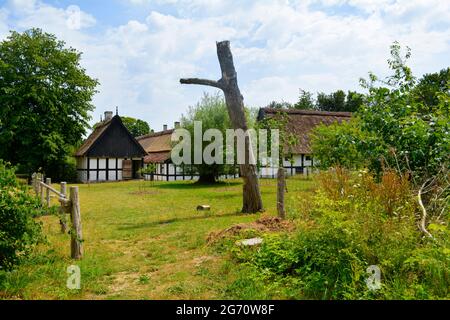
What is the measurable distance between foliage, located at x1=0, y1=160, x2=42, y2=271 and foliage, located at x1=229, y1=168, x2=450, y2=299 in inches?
103

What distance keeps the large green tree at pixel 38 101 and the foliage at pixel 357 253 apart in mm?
22701

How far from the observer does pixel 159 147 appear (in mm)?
34906

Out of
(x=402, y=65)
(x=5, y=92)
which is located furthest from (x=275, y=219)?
(x=5, y=92)

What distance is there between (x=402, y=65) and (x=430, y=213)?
5199 millimetres

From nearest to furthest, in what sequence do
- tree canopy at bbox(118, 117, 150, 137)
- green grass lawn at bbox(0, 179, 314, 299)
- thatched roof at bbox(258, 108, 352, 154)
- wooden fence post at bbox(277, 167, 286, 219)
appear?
green grass lawn at bbox(0, 179, 314, 299) < wooden fence post at bbox(277, 167, 286, 219) < thatched roof at bbox(258, 108, 352, 154) < tree canopy at bbox(118, 117, 150, 137)

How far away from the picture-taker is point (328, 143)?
42.5 feet

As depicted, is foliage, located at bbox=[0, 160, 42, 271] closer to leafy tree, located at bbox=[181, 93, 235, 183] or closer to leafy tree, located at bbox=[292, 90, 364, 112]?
leafy tree, located at bbox=[181, 93, 235, 183]

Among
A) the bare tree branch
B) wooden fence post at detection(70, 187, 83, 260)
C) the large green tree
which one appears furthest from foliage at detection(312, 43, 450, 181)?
the large green tree

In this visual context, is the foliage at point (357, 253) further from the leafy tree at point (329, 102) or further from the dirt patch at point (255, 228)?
the leafy tree at point (329, 102)

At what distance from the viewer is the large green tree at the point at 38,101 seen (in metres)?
23.9

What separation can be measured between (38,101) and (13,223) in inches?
877

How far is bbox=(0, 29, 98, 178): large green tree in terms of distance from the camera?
78.4 feet

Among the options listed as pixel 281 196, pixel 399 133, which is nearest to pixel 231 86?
pixel 281 196

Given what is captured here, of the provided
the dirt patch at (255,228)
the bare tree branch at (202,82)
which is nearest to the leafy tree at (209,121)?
the bare tree branch at (202,82)
